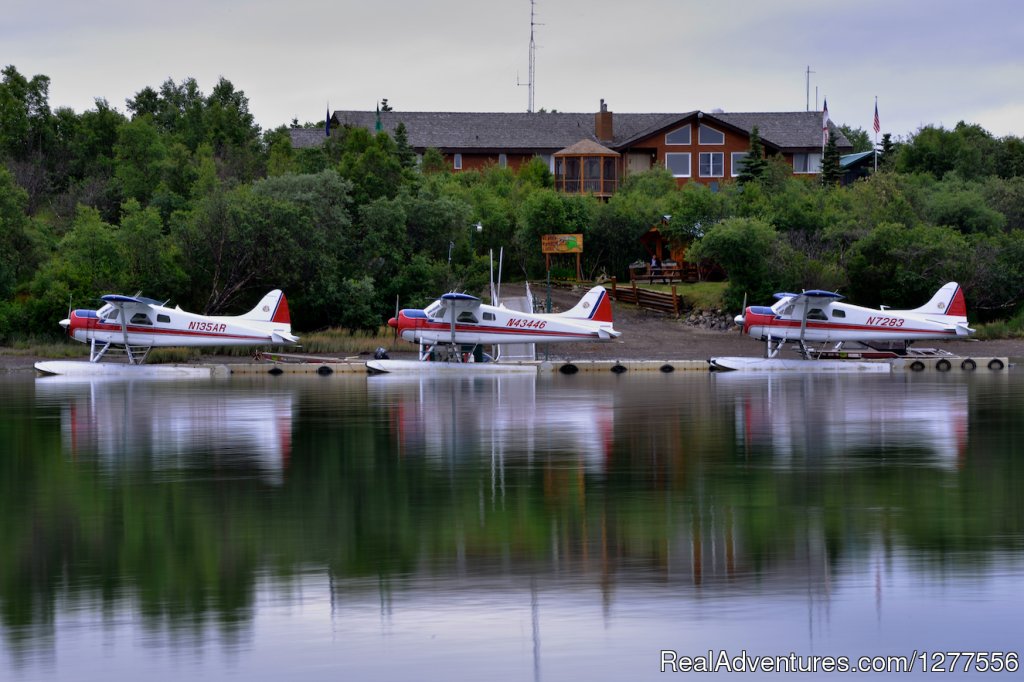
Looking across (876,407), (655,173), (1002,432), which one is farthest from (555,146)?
(1002,432)

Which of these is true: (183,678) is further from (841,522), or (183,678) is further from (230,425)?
(230,425)

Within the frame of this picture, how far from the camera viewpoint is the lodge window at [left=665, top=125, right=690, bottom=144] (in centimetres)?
6781

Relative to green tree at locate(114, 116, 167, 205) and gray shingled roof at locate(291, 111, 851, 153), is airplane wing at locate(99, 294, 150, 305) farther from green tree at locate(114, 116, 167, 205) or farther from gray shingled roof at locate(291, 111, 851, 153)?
gray shingled roof at locate(291, 111, 851, 153)

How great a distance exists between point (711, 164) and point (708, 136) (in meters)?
1.55

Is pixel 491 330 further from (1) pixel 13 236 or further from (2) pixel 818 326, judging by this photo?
(1) pixel 13 236

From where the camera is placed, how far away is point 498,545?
10844 mm

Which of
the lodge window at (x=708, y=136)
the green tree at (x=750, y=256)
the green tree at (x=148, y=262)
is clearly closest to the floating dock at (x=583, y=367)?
the green tree at (x=148, y=262)

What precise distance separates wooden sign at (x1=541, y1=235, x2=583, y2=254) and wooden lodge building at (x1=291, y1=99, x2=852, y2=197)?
49.8ft

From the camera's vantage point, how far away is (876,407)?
2383cm

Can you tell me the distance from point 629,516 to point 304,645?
15.5 feet

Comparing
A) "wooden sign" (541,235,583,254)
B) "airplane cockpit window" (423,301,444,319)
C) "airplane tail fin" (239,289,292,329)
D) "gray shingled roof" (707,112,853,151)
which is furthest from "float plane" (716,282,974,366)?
"gray shingled roof" (707,112,853,151)

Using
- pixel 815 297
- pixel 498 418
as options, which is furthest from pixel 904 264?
pixel 498 418

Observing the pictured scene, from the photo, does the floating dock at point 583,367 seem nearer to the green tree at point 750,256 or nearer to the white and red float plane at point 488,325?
the white and red float plane at point 488,325

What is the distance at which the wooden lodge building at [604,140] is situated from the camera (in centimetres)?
6475
